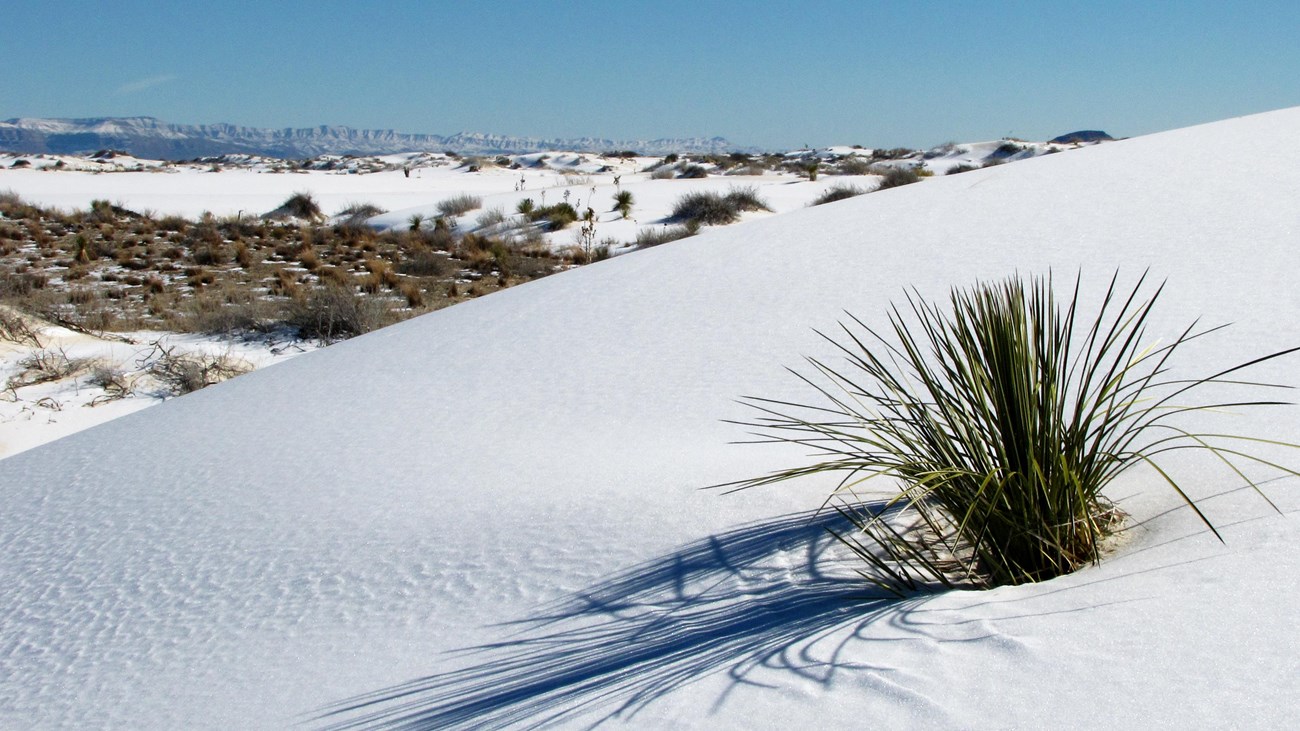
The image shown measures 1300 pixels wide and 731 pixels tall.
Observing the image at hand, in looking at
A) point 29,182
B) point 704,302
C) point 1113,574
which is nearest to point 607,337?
point 704,302

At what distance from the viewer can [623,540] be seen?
2.26 m

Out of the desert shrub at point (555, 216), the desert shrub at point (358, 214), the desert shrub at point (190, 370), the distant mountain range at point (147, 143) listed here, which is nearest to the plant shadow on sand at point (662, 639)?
the desert shrub at point (190, 370)

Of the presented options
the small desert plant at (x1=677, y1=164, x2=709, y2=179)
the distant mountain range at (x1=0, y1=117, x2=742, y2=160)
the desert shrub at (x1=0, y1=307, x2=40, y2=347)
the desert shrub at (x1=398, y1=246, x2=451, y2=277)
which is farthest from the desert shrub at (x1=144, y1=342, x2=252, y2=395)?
the distant mountain range at (x1=0, y1=117, x2=742, y2=160)

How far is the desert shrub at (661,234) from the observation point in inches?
569

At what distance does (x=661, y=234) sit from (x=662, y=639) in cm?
1359

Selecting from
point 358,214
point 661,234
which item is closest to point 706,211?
point 661,234

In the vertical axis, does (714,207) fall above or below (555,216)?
above

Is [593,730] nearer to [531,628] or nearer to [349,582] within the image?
[531,628]

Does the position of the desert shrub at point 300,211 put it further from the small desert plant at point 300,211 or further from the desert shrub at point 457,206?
the desert shrub at point 457,206

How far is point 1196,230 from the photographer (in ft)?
12.7

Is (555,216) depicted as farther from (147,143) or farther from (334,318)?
(147,143)

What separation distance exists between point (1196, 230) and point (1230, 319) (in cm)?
104

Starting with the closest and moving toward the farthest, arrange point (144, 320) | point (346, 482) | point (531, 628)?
point (531, 628), point (346, 482), point (144, 320)

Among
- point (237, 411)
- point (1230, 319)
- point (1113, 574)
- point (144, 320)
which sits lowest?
point (144, 320)
